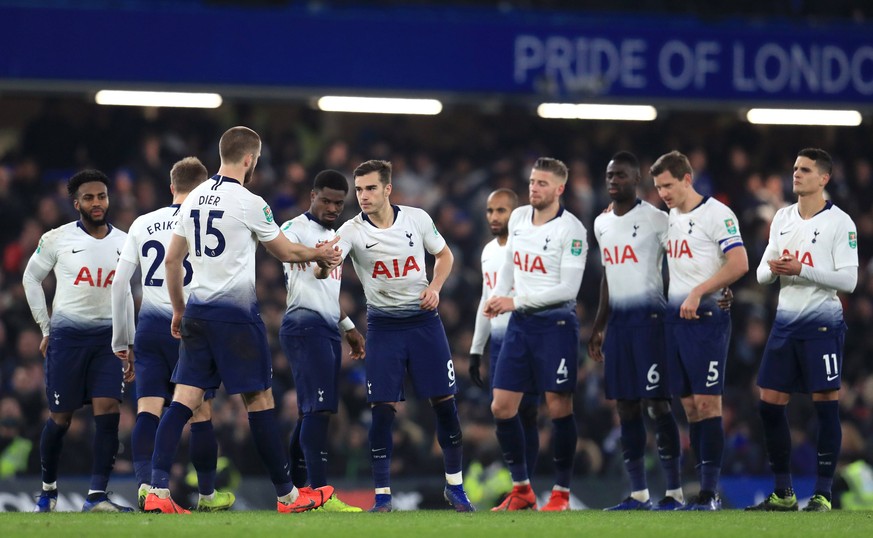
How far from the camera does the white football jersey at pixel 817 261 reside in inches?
387

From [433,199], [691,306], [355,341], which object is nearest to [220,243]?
[355,341]

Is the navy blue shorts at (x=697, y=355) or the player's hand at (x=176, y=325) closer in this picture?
the player's hand at (x=176, y=325)

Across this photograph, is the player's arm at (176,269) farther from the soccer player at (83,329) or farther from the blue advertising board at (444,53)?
the blue advertising board at (444,53)

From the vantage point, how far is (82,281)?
10.1m

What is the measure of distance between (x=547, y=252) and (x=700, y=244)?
47.1 inches

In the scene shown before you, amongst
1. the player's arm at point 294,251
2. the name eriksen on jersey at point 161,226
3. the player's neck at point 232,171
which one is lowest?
the player's arm at point 294,251

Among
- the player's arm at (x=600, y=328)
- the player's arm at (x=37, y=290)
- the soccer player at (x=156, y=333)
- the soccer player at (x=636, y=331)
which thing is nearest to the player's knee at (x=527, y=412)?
the player's arm at (x=600, y=328)

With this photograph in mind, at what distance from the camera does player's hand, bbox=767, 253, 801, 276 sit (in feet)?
31.3

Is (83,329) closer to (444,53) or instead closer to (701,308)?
(701,308)

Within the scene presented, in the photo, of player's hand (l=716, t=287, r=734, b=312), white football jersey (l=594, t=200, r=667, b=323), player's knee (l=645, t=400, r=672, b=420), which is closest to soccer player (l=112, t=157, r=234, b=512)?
white football jersey (l=594, t=200, r=667, b=323)

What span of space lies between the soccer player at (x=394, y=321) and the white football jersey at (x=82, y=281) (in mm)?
1868

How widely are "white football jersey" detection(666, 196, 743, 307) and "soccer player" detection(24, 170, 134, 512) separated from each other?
4209 millimetres

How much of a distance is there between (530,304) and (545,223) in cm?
66

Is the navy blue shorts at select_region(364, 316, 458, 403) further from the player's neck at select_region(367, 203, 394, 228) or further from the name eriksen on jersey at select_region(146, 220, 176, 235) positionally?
the name eriksen on jersey at select_region(146, 220, 176, 235)
